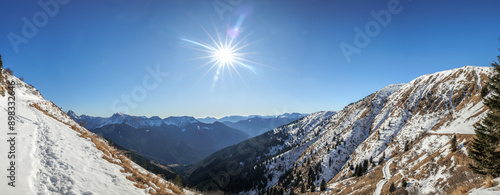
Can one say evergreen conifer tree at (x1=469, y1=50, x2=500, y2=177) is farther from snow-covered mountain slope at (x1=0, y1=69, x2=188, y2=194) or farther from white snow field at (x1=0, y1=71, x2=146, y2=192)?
white snow field at (x1=0, y1=71, x2=146, y2=192)

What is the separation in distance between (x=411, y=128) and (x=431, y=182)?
90.9 metres

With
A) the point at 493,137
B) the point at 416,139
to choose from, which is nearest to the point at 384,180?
the point at 416,139

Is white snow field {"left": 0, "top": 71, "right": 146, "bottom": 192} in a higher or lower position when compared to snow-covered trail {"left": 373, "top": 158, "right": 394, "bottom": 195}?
higher

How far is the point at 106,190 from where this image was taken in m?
9.72

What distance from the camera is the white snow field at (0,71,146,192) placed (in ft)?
26.7

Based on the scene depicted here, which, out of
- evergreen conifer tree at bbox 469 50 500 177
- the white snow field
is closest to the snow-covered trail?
evergreen conifer tree at bbox 469 50 500 177

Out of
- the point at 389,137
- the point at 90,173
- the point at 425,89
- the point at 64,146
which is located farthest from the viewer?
the point at 425,89

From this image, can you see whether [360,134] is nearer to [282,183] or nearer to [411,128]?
[411,128]

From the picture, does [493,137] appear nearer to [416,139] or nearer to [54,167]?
[54,167]

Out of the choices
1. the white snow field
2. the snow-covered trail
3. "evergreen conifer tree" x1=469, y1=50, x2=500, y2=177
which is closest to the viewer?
the white snow field

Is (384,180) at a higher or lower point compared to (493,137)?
lower

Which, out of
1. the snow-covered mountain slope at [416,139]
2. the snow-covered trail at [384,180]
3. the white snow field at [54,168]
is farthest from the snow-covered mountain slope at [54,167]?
the snow-covered trail at [384,180]

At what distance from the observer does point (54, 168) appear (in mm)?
9945

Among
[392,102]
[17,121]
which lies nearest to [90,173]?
[17,121]
